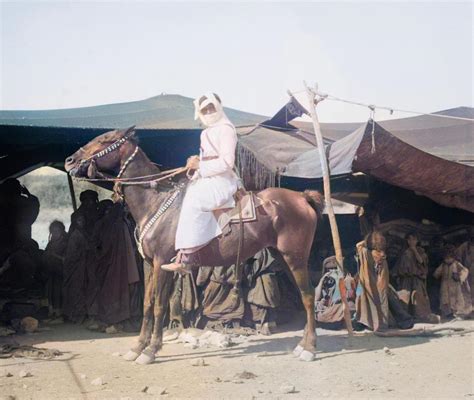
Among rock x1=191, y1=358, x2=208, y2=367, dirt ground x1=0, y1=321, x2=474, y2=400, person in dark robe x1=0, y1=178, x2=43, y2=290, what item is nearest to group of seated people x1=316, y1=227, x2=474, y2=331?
dirt ground x1=0, y1=321, x2=474, y2=400

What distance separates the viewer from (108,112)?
995cm

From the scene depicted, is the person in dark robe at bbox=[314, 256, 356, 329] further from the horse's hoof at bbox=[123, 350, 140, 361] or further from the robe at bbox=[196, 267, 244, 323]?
the horse's hoof at bbox=[123, 350, 140, 361]

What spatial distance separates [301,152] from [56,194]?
519 inches

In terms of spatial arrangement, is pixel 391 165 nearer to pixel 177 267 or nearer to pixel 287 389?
pixel 177 267

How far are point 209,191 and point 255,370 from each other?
2.00 meters

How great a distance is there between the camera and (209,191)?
267 inches

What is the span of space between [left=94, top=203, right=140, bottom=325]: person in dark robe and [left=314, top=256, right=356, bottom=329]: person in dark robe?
2.65 metres

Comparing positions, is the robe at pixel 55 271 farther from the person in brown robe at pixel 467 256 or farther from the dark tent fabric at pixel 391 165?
the person in brown robe at pixel 467 256

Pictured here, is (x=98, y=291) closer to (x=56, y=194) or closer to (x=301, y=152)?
(x=301, y=152)

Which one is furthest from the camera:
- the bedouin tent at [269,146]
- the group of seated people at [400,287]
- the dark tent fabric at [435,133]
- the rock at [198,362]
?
the dark tent fabric at [435,133]

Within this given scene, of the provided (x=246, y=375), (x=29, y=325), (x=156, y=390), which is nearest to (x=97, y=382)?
(x=156, y=390)

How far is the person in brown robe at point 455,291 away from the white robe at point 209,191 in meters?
4.25

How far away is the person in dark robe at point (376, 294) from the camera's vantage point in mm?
8164

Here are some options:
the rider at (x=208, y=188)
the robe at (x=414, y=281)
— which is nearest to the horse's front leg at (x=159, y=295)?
the rider at (x=208, y=188)
